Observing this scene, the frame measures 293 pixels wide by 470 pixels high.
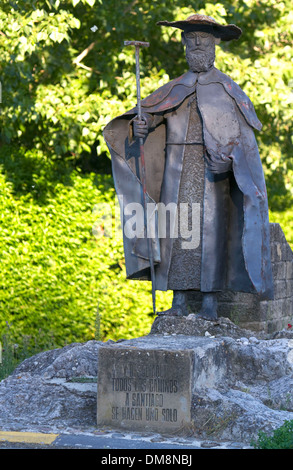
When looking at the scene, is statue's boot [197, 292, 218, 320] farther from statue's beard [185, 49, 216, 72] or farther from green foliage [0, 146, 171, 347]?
green foliage [0, 146, 171, 347]

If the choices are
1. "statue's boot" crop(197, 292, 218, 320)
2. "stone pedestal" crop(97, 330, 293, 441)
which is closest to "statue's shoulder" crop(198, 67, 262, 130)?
"statue's boot" crop(197, 292, 218, 320)

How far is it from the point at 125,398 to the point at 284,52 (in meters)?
6.33

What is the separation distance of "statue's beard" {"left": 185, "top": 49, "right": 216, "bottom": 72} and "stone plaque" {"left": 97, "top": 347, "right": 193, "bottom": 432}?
2514 mm

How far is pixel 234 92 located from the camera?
730 cm

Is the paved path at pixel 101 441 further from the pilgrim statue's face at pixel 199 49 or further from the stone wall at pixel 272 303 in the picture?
the pilgrim statue's face at pixel 199 49

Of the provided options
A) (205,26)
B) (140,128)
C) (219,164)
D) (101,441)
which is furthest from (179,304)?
(205,26)

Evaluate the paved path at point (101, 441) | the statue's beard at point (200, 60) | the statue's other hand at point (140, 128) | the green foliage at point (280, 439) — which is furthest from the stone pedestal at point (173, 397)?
the statue's beard at point (200, 60)

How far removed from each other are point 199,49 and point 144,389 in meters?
2.84

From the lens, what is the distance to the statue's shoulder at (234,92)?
7.27 m

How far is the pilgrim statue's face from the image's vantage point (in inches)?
287

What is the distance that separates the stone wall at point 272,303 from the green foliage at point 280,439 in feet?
8.12

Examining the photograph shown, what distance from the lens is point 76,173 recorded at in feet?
36.1

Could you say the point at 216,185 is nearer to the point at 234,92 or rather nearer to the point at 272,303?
the point at 234,92
